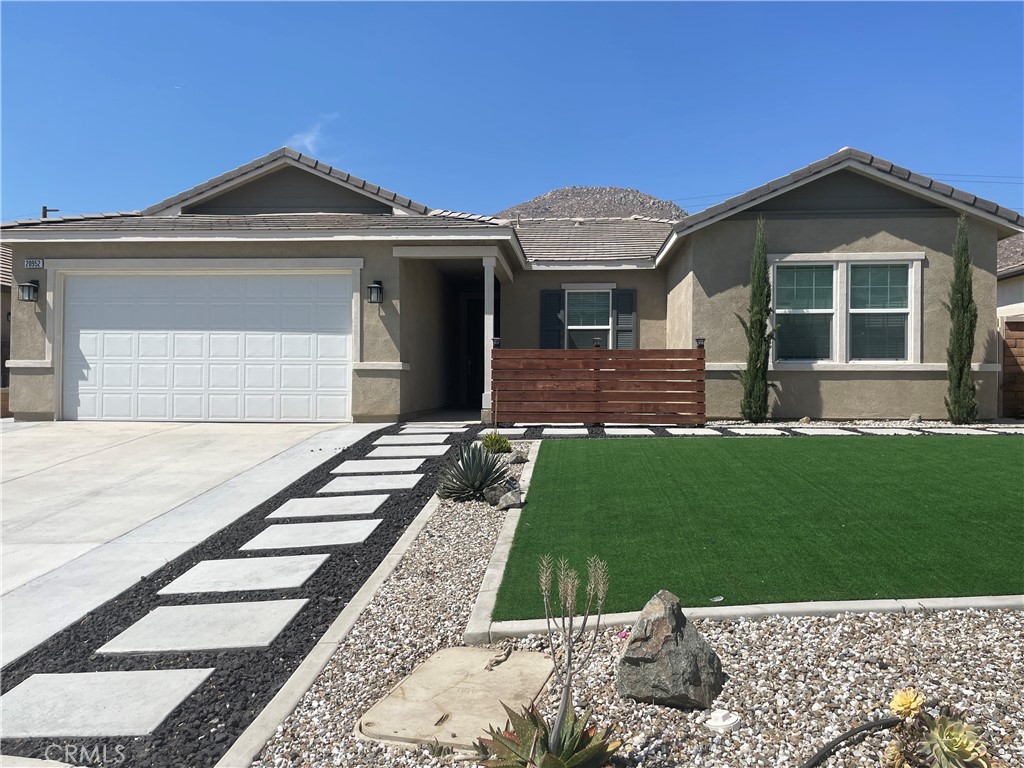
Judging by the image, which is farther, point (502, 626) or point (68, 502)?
point (68, 502)

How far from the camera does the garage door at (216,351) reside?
1144 centimetres

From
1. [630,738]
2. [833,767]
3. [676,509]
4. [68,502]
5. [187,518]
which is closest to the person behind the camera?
[833,767]

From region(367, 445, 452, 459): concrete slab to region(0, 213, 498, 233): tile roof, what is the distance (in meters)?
4.35

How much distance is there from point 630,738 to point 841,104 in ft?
55.2

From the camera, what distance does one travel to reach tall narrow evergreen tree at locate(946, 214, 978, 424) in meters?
10.8

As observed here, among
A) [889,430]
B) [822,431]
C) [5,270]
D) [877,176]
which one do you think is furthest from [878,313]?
[5,270]

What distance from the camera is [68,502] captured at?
6.44m

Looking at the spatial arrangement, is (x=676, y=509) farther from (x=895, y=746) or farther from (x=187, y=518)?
(x=187, y=518)

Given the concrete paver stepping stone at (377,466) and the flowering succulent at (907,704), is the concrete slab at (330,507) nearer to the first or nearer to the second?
the concrete paver stepping stone at (377,466)

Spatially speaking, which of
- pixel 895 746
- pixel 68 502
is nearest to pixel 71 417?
pixel 68 502

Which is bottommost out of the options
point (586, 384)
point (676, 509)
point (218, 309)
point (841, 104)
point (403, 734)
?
point (403, 734)

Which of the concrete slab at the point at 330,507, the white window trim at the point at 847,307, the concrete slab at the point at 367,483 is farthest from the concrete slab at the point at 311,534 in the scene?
the white window trim at the point at 847,307

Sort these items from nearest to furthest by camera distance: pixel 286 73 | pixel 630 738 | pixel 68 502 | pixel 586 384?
1. pixel 630 738
2. pixel 68 502
3. pixel 286 73
4. pixel 586 384

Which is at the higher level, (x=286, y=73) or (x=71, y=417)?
(x=286, y=73)
